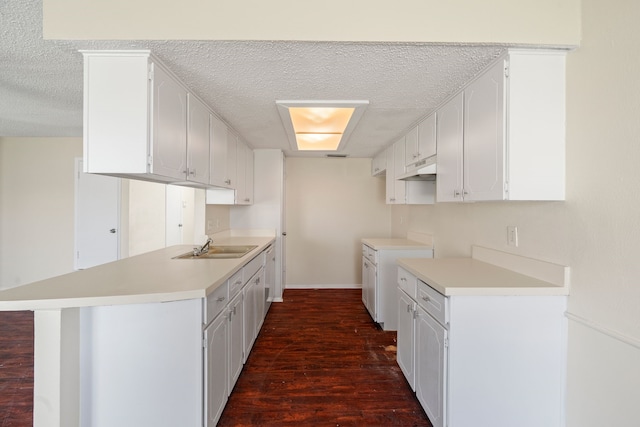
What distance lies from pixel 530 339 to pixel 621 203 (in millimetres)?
770

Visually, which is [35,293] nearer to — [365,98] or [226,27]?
[226,27]

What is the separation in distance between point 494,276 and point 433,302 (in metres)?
0.42

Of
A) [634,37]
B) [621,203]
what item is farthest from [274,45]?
[621,203]

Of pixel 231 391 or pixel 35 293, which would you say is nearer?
pixel 35 293

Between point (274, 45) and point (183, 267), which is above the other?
point (274, 45)

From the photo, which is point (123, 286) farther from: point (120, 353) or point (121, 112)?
point (121, 112)

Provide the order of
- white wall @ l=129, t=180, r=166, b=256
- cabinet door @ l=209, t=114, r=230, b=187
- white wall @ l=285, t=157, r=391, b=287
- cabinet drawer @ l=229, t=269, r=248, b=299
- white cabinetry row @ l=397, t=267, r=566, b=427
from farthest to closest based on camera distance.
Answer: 1. white wall @ l=285, t=157, r=391, b=287
2. white wall @ l=129, t=180, r=166, b=256
3. cabinet door @ l=209, t=114, r=230, b=187
4. cabinet drawer @ l=229, t=269, r=248, b=299
5. white cabinetry row @ l=397, t=267, r=566, b=427

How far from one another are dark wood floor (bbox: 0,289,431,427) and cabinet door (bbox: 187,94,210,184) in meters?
1.60

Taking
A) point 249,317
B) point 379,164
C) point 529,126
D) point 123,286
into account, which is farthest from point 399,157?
point 123,286

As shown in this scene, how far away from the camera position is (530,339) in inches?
56.6

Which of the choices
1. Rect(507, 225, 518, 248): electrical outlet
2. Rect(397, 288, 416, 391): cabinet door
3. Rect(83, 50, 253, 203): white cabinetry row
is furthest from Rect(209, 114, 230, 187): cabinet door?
Rect(507, 225, 518, 248): electrical outlet

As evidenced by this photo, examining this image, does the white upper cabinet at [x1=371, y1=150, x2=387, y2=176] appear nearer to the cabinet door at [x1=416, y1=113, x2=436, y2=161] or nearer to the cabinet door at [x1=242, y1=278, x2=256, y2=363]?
the cabinet door at [x1=416, y1=113, x2=436, y2=161]

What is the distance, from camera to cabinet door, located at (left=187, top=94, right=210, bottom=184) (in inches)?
75.3

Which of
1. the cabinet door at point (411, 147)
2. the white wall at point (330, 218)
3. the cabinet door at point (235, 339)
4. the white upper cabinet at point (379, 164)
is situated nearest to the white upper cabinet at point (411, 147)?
the cabinet door at point (411, 147)
